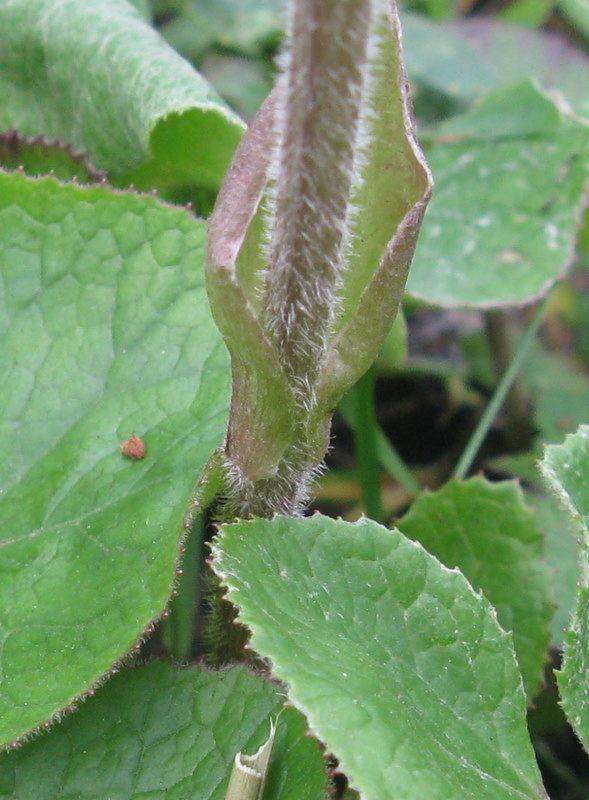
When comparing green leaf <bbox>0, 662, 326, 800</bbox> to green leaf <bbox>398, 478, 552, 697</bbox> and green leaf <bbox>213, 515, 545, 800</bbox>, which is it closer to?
green leaf <bbox>213, 515, 545, 800</bbox>

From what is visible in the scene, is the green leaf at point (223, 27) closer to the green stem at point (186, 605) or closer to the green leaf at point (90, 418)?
the green leaf at point (90, 418)

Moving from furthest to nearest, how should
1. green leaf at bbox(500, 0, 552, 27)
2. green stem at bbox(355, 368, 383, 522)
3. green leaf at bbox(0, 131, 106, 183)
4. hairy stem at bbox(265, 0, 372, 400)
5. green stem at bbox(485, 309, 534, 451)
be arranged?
green leaf at bbox(500, 0, 552, 27) → green stem at bbox(485, 309, 534, 451) → green stem at bbox(355, 368, 383, 522) → green leaf at bbox(0, 131, 106, 183) → hairy stem at bbox(265, 0, 372, 400)

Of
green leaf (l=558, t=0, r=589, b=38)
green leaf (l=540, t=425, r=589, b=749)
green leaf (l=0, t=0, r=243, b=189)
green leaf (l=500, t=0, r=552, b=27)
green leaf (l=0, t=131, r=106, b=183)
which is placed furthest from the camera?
green leaf (l=500, t=0, r=552, b=27)

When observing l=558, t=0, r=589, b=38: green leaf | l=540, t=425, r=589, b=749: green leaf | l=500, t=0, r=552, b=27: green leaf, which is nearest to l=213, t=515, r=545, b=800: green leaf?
l=540, t=425, r=589, b=749: green leaf

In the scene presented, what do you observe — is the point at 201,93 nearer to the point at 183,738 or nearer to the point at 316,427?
the point at 316,427

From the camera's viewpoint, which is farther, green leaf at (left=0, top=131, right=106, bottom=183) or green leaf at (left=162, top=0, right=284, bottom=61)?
green leaf at (left=162, top=0, right=284, bottom=61)

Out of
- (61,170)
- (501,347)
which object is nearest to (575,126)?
(501,347)
